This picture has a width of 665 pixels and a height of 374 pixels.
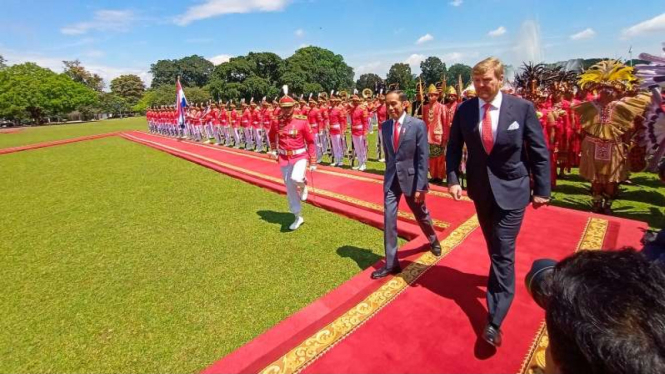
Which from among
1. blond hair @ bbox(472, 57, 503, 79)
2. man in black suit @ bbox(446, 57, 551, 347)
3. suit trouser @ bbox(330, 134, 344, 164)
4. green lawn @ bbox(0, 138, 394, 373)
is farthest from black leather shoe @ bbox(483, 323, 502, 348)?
suit trouser @ bbox(330, 134, 344, 164)

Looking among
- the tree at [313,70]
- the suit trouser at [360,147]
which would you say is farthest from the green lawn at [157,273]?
the tree at [313,70]

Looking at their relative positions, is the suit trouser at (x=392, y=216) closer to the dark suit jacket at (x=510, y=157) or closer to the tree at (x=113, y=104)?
the dark suit jacket at (x=510, y=157)

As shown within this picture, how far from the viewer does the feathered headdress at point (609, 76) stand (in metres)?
5.15

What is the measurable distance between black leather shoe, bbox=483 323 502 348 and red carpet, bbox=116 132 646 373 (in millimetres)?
92

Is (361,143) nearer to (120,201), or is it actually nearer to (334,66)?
(120,201)

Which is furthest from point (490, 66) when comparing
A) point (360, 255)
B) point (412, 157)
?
point (360, 255)

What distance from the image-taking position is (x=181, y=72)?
104 m

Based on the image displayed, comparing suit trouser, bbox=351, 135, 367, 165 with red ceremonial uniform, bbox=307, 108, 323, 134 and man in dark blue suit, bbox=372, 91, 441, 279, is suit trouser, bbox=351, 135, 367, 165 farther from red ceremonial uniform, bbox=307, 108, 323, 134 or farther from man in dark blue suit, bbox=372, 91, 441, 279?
man in dark blue suit, bbox=372, 91, 441, 279

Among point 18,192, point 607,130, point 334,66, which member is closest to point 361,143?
point 607,130

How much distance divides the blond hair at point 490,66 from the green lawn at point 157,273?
8.25 feet

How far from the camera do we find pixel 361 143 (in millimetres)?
10547

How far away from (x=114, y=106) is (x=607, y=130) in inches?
3351

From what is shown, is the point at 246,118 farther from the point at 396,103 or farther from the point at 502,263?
the point at 502,263

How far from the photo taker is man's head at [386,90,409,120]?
359 centimetres
